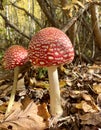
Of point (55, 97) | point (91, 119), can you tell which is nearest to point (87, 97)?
point (55, 97)

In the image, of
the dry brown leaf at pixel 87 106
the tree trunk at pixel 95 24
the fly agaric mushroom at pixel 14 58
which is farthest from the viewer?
the tree trunk at pixel 95 24

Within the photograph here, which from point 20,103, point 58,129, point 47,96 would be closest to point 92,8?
point 47,96

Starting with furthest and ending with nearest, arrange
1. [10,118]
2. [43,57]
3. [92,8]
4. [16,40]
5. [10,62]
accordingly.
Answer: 1. [16,40]
2. [92,8]
3. [10,62]
4. [10,118]
5. [43,57]

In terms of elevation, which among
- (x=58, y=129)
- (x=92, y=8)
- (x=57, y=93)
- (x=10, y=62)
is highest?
(x=92, y=8)

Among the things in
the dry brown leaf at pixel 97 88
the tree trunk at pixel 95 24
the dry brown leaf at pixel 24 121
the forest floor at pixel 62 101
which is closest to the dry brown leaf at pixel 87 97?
the forest floor at pixel 62 101

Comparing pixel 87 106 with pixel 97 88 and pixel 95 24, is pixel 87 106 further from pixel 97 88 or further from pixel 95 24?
pixel 95 24

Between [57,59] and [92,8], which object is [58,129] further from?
[92,8]

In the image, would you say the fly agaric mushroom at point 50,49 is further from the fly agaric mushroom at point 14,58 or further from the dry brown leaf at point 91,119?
the dry brown leaf at point 91,119
